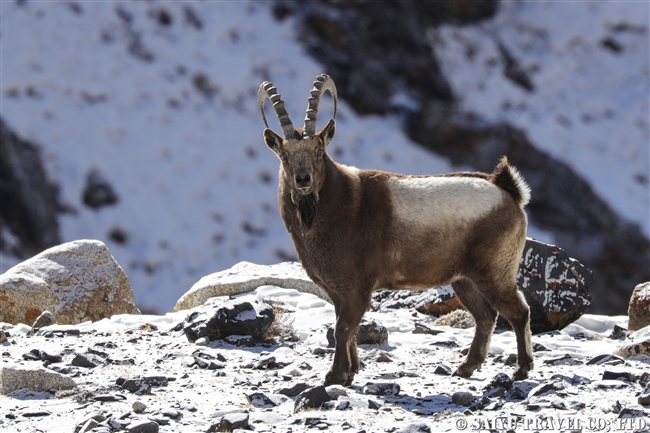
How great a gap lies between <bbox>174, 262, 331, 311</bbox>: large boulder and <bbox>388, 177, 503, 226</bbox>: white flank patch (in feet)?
9.95

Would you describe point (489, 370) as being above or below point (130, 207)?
below

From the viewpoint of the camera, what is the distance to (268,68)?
15836 mm

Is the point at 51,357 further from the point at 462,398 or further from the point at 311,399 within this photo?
the point at 462,398

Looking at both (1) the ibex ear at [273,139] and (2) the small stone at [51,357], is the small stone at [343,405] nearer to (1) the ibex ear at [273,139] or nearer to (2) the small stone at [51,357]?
(1) the ibex ear at [273,139]

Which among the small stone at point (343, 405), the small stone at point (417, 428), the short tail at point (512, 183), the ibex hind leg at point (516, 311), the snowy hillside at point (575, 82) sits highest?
the snowy hillside at point (575, 82)

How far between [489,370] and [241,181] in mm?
8412

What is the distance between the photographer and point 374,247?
20.5 ft

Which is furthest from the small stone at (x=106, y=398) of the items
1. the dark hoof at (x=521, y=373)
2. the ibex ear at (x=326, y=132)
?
the dark hoof at (x=521, y=373)

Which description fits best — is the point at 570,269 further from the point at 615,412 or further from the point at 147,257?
the point at 147,257

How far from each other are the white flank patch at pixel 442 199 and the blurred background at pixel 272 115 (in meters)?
7.08

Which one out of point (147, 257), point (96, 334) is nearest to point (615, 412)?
point (96, 334)

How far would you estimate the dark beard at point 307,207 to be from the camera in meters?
6.25

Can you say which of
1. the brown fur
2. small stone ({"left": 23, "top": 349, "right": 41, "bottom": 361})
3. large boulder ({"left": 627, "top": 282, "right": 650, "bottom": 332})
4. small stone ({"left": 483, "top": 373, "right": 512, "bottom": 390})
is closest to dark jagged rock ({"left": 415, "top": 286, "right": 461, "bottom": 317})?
large boulder ({"left": 627, "top": 282, "right": 650, "bottom": 332})

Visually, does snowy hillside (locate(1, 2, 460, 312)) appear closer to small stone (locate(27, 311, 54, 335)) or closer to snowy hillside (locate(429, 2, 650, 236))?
snowy hillside (locate(429, 2, 650, 236))
